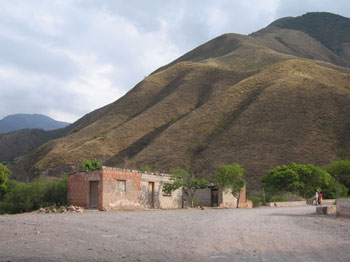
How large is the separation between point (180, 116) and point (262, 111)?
18178mm

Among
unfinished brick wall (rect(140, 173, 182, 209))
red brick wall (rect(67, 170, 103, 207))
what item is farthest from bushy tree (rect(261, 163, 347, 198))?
red brick wall (rect(67, 170, 103, 207))

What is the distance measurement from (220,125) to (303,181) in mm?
23595

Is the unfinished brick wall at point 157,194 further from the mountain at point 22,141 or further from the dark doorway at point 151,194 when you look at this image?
the mountain at point 22,141

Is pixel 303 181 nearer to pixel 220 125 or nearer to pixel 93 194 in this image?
pixel 220 125

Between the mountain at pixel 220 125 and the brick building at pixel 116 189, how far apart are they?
23.5m

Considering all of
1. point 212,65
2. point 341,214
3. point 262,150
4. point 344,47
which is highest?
point 344,47

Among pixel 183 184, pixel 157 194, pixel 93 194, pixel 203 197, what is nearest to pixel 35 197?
pixel 93 194

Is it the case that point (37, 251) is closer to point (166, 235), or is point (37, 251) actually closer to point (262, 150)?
point (166, 235)

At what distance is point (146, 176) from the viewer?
3066 cm

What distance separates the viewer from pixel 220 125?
6712cm

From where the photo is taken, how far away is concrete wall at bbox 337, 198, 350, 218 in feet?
53.3

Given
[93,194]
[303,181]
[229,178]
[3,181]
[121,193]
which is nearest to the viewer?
[93,194]

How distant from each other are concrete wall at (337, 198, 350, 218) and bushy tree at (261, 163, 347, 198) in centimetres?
2817

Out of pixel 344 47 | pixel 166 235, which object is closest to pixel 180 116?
pixel 166 235
